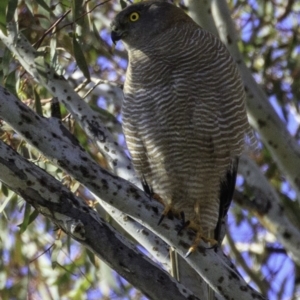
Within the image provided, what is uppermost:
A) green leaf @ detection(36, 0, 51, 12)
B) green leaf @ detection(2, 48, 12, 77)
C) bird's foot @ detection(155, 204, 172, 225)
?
green leaf @ detection(36, 0, 51, 12)

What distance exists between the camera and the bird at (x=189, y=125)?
3697 mm

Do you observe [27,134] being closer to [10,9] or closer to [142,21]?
[10,9]

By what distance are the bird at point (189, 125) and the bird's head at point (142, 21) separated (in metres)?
0.20

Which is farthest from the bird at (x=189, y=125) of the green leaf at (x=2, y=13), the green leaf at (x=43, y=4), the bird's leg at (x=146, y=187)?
the green leaf at (x=2, y=13)

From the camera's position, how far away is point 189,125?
368 centimetres

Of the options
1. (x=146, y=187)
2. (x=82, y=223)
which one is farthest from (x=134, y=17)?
(x=82, y=223)

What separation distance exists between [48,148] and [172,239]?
58cm

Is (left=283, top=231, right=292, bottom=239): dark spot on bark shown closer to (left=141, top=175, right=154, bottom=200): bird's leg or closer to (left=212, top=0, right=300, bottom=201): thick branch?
(left=212, top=0, right=300, bottom=201): thick branch

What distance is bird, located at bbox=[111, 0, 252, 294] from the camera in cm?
370

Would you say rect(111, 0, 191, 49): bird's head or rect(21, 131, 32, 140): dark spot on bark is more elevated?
rect(21, 131, 32, 140): dark spot on bark

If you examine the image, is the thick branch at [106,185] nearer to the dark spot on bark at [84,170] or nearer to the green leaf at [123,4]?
the dark spot on bark at [84,170]

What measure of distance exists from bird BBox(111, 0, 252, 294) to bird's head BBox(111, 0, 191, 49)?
0.66 feet

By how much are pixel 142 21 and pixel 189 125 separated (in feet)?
2.71

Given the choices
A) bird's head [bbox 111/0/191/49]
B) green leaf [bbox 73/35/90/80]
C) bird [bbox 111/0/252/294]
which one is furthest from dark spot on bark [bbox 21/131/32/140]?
bird's head [bbox 111/0/191/49]
